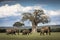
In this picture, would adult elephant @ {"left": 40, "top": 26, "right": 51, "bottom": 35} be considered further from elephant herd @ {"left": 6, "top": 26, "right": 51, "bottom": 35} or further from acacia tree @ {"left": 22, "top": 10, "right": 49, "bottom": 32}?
acacia tree @ {"left": 22, "top": 10, "right": 49, "bottom": 32}

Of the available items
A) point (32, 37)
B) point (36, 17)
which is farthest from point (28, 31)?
point (36, 17)

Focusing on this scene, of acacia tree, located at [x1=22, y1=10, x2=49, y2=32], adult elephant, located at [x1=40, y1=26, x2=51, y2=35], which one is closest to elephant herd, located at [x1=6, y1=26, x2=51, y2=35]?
adult elephant, located at [x1=40, y1=26, x2=51, y2=35]

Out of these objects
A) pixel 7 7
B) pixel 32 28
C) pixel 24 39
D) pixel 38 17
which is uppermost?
pixel 7 7

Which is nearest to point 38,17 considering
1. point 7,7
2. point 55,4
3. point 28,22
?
point 28,22

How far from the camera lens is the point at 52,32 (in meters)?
2.56

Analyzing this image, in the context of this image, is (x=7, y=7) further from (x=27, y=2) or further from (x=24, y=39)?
(x=24, y=39)

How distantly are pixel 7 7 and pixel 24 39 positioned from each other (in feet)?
2.05

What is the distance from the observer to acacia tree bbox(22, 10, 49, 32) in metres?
2.57

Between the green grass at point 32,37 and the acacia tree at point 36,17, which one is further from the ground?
the acacia tree at point 36,17

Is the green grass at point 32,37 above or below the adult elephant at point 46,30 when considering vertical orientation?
below

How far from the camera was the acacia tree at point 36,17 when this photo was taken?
101 inches

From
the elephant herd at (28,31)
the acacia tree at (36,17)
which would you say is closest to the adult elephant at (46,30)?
the elephant herd at (28,31)

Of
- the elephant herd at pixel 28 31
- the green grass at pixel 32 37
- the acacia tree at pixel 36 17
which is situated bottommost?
the green grass at pixel 32 37

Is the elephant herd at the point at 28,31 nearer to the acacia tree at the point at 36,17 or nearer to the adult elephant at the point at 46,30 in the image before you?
the adult elephant at the point at 46,30
